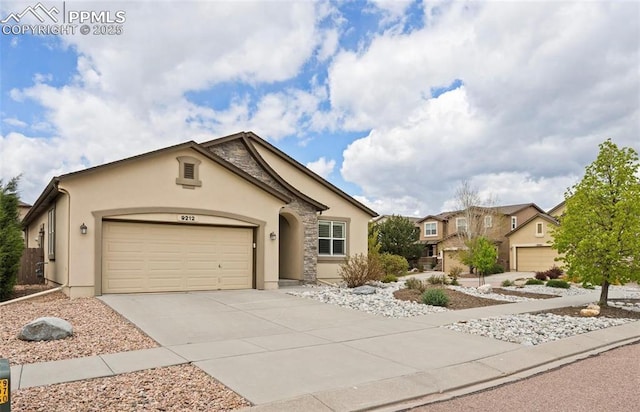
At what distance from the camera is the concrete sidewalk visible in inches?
241

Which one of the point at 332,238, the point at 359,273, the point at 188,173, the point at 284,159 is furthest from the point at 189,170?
the point at 332,238

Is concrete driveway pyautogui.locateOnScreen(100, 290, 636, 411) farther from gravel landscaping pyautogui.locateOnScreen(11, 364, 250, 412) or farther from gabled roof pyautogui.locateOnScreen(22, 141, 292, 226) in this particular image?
gabled roof pyautogui.locateOnScreen(22, 141, 292, 226)

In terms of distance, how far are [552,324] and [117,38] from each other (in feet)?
45.8

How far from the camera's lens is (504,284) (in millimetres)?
22750

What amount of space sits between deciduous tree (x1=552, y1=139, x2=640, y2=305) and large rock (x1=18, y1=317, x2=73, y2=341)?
1338 centimetres

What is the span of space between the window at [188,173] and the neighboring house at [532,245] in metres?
32.1

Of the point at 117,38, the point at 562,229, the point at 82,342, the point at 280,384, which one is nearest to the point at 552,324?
the point at 562,229

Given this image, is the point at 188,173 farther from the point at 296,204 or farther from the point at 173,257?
the point at 296,204

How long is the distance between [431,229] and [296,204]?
113 feet

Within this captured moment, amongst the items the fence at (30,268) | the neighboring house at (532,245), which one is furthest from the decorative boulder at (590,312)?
the neighboring house at (532,245)

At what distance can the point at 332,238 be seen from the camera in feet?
70.9

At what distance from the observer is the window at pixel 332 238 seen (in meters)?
21.3

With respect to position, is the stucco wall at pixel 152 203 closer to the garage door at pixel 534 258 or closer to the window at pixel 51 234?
the window at pixel 51 234

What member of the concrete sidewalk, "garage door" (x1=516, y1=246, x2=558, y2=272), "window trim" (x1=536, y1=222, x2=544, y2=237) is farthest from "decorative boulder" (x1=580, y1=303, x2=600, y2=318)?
"window trim" (x1=536, y1=222, x2=544, y2=237)
